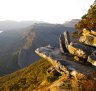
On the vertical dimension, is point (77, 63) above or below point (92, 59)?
below

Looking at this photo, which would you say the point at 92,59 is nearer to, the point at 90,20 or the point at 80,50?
the point at 80,50

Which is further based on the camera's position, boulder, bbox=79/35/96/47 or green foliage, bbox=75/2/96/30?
green foliage, bbox=75/2/96/30

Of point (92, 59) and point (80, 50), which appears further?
point (80, 50)

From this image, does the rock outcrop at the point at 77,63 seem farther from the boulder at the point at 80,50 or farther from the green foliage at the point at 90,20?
the green foliage at the point at 90,20

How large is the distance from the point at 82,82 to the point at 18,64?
12631 centimetres

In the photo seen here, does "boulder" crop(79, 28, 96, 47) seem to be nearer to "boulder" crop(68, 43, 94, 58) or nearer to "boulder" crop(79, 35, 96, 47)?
"boulder" crop(79, 35, 96, 47)

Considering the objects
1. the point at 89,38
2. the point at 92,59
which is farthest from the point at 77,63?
the point at 89,38

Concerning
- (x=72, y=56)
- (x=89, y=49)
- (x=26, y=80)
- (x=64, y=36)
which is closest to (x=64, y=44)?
(x=64, y=36)

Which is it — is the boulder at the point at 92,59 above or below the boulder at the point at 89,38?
below

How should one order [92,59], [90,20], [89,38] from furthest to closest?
[90,20]
[89,38]
[92,59]

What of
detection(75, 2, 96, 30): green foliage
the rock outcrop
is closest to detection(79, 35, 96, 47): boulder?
the rock outcrop

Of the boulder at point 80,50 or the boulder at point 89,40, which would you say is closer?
the boulder at point 80,50

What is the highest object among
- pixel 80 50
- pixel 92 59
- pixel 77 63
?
pixel 80 50

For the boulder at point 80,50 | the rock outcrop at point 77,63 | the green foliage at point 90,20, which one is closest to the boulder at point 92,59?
the rock outcrop at point 77,63
